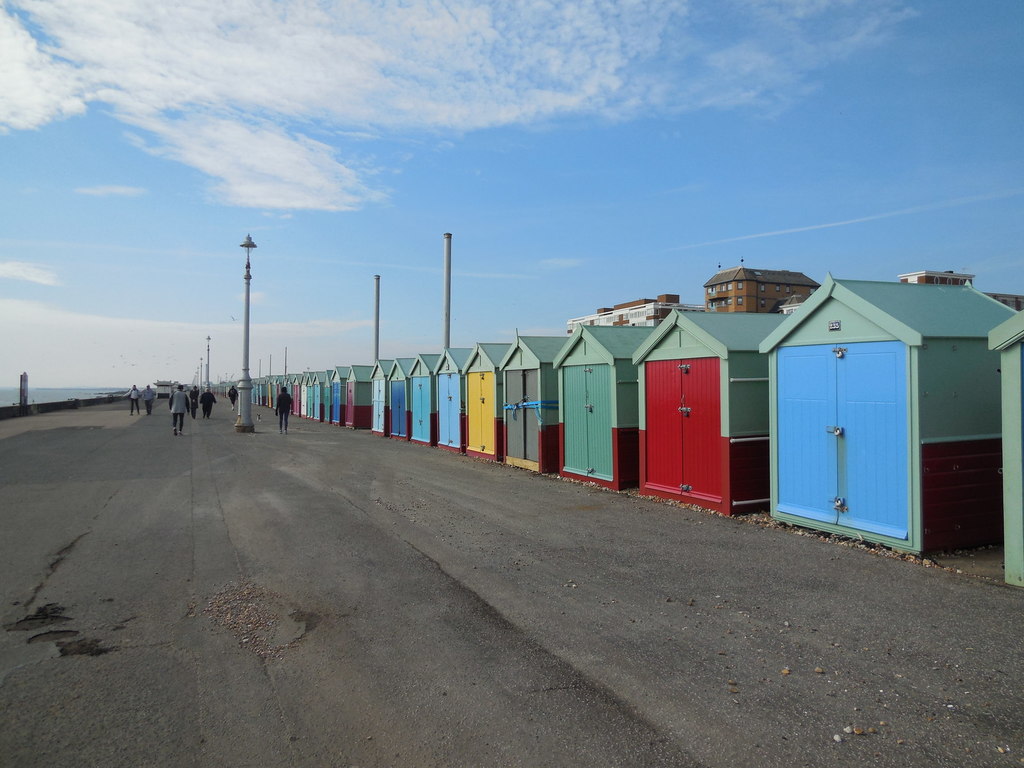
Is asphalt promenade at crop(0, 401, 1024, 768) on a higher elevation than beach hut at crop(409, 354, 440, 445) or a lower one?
lower

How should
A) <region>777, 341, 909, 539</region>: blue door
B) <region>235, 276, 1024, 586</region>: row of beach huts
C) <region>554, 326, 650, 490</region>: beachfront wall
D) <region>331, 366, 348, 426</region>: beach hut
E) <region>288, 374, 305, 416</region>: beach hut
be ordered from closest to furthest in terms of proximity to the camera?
<region>235, 276, 1024, 586</region>: row of beach huts
<region>777, 341, 909, 539</region>: blue door
<region>554, 326, 650, 490</region>: beachfront wall
<region>331, 366, 348, 426</region>: beach hut
<region>288, 374, 305, 416</region>: beach hut

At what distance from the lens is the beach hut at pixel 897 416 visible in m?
6.97

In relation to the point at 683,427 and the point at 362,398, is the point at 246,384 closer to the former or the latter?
the point at 362,398

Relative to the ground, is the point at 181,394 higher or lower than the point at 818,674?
higher

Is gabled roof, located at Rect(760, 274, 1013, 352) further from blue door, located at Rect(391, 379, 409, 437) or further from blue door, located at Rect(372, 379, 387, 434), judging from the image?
blue door, located at Rect(372, 379, 387, 434)

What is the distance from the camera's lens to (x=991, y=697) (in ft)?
12.6

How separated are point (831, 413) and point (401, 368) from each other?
19.3 metres

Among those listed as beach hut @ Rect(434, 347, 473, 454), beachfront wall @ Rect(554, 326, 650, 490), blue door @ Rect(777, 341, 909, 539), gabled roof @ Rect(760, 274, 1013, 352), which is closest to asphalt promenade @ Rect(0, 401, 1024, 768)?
blue door @ Rect(777, 341, 909, 539)

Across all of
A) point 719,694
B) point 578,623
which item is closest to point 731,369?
point 578,623

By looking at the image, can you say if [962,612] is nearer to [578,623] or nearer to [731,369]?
[578,623]

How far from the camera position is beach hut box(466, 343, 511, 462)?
17.2m

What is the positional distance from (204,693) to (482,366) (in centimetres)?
1447

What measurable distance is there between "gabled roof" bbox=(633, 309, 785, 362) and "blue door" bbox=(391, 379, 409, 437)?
15439 millimetres

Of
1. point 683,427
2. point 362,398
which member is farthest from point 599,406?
point 362,398
